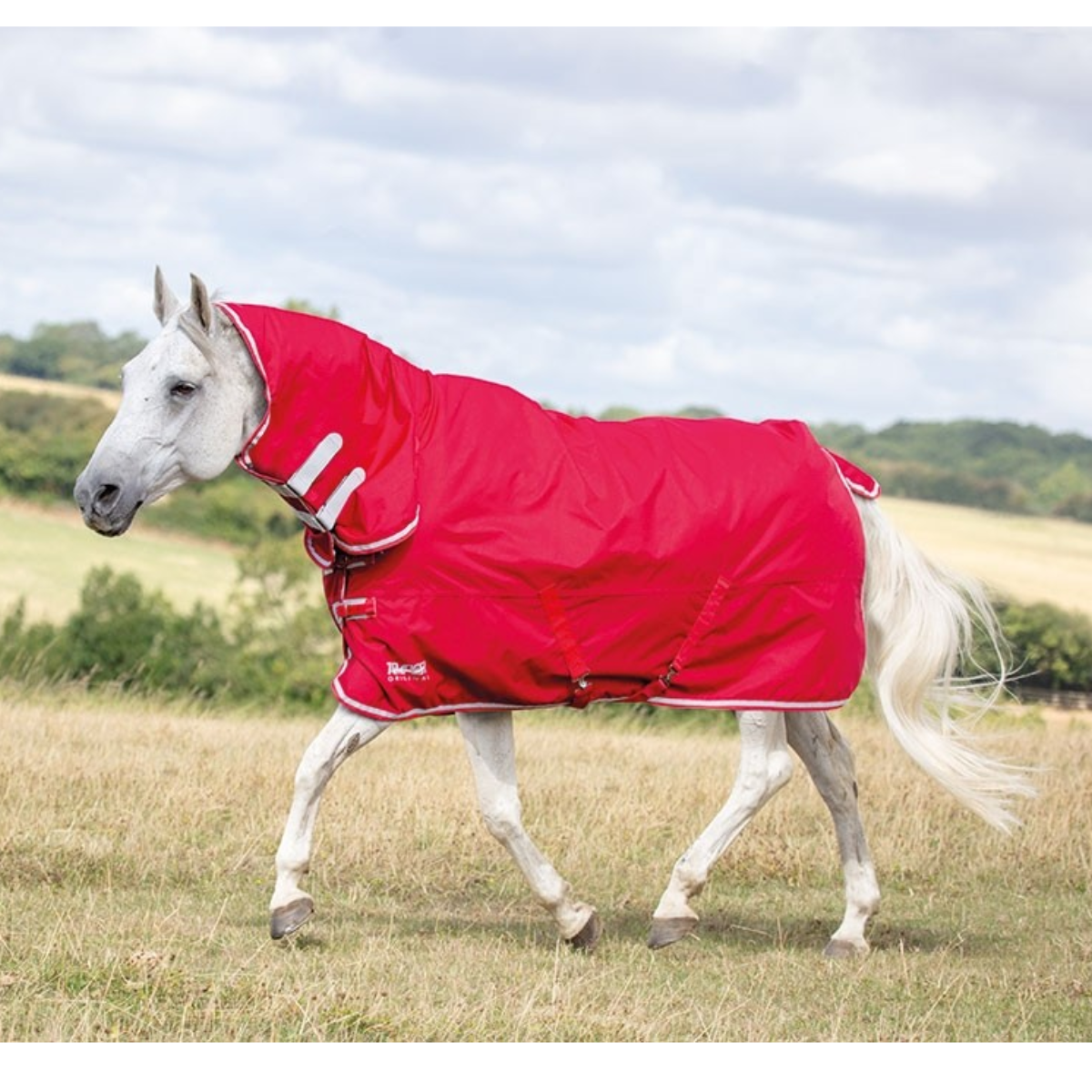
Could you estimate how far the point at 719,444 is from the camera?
6531 mm

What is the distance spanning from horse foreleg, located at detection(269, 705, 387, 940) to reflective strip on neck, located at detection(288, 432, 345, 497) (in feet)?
2.73

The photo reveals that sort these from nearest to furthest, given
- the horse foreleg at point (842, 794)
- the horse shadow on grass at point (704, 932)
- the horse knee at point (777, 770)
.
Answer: the horse knee at point (777, 770) → the horse shadow on grass at point (704, 932) → the horse foreleg at point (842, 794)

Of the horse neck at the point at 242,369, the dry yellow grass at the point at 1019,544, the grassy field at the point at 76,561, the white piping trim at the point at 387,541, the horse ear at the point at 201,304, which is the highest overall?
the horse ear at the point at 201,304

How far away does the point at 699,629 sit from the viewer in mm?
6383

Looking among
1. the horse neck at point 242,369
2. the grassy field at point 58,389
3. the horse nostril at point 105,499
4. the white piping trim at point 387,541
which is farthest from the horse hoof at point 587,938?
the grassy field at point 58,389

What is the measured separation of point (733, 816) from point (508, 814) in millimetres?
897

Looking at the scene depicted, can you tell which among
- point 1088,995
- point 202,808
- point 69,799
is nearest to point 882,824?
point 1088,995

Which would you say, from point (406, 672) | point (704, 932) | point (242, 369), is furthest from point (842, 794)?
point (242, 369)

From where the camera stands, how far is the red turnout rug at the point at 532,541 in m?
5.93

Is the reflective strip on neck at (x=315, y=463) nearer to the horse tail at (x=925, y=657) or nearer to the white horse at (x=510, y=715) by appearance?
the white horse at (x=510, y=715)

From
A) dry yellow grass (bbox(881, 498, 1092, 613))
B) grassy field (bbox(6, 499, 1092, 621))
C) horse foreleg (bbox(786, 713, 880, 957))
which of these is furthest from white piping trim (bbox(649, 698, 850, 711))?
grassy field (bbox(6, 499, 1092, 621))

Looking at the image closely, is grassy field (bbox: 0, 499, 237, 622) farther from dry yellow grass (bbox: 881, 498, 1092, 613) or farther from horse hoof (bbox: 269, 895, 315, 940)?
horse hoof (bbox: 269, 895, 315, 940)

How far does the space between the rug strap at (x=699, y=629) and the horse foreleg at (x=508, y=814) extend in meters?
0.59

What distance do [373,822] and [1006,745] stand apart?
5775mm
